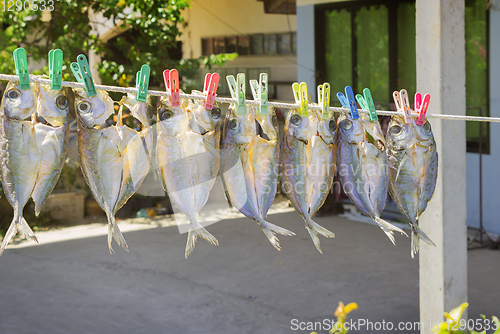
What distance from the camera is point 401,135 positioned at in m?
1.87

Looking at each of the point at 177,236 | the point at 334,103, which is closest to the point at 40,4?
the point at 177,236

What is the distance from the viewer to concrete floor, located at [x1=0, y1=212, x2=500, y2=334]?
13.1ft

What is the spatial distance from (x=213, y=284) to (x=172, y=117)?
3296 mm

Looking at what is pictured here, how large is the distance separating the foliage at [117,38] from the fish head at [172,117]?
4920mm

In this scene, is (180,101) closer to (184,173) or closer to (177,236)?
(184,173)

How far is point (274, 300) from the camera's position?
4.34m

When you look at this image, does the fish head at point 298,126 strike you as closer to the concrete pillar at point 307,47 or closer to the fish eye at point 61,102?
the fish eye at point 61,102

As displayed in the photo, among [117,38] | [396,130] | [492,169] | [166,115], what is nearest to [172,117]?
[166,115]

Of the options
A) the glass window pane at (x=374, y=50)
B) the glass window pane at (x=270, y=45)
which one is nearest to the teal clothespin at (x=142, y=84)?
the glass window pane at (x=374, y=50)

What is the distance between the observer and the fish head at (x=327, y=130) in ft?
5.83

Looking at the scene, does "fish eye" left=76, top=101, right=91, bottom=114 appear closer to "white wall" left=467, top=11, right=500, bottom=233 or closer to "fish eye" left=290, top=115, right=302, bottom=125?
"fish eye" left=290, top=115, right=302, bottom=125

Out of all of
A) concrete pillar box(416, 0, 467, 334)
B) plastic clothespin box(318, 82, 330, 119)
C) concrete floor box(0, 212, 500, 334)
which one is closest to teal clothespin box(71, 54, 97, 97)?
plastic clothespin box(318, 82, 330, 119)

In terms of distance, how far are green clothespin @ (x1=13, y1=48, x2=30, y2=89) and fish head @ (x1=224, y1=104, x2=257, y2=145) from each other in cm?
60

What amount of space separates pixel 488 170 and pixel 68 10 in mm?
5363
